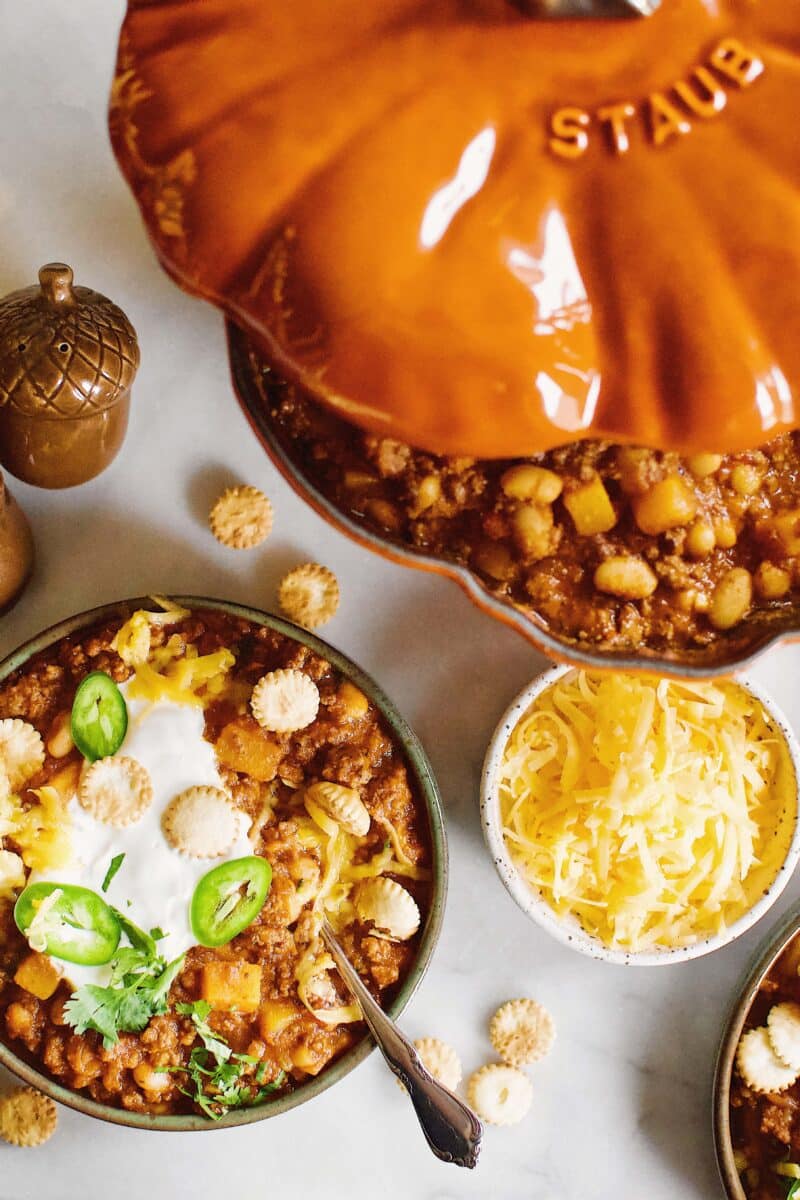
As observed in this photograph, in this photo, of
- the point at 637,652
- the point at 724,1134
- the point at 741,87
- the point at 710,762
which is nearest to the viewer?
the point at 741,87

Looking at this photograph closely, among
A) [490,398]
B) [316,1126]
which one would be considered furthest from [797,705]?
[490,398]

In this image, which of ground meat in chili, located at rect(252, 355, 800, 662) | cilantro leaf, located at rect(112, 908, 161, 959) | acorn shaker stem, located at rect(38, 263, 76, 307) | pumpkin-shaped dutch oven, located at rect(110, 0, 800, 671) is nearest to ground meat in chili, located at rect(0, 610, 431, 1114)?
cilantro leaf, located at rect(112, 908, 161, 959)

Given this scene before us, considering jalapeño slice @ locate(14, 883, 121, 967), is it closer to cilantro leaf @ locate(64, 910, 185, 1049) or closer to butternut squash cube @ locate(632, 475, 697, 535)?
cilantro leaf @ locate(64, 910, 185, 1049)

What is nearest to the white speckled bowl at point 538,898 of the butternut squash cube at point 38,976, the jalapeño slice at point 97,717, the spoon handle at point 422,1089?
the spoon handle at point 422,1089

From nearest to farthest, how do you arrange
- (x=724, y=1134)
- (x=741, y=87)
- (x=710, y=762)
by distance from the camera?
(x=741, y=87)
(x=710, y=762)
(x=724, y=1134)

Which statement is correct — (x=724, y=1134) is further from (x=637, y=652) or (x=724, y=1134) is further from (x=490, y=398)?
(x=490, y=398)

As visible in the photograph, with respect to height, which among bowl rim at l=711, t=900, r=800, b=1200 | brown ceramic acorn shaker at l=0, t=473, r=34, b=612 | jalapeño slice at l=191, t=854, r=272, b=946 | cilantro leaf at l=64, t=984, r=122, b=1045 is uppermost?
brown ceramic acorn shaker at l=0, t=473, r=34, b=612
